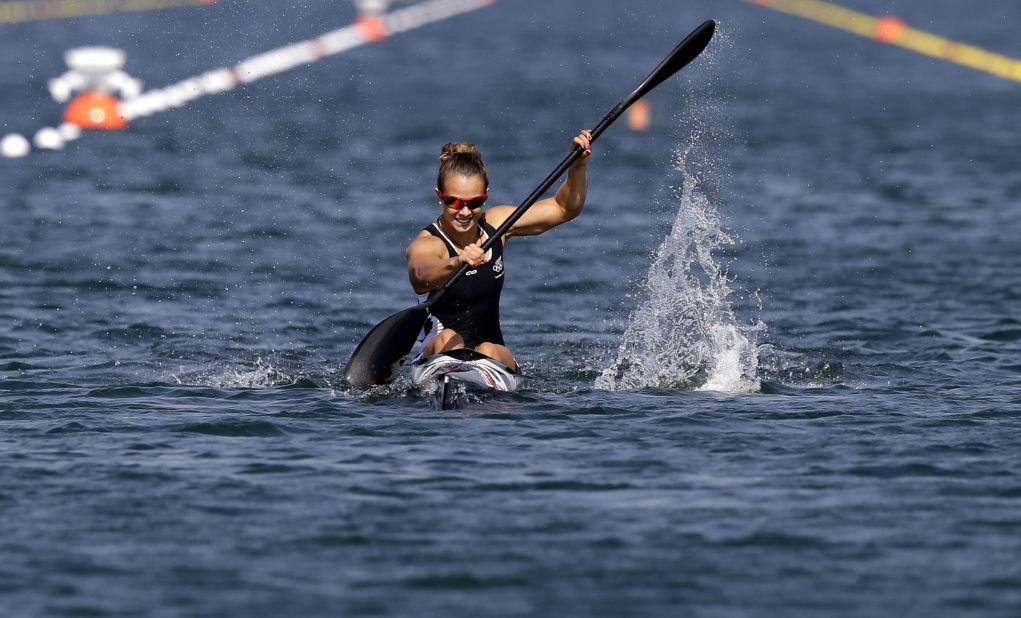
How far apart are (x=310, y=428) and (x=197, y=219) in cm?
1008

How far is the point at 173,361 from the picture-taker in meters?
12.0

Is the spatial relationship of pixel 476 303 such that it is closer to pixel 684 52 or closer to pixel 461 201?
pixel 461 201

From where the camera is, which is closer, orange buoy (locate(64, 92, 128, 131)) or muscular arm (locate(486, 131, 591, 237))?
muscular arm (locate(486, 131, 591, 237))

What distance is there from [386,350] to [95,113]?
16688 millimetres

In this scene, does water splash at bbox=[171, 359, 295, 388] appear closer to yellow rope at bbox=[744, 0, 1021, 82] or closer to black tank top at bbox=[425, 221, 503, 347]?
black tank top at bbox=[425, 221, 503, 347]

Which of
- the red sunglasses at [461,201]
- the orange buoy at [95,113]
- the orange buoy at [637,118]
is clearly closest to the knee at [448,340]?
the red sunglasses at [461,201]

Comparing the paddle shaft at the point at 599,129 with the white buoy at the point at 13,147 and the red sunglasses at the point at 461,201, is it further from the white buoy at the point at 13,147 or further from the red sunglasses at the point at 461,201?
the white buoy at the point at 13,147

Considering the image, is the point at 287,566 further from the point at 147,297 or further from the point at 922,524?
the point at 147,297

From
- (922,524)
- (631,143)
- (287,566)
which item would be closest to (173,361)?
(287,566)

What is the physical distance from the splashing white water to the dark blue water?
0.12 feet

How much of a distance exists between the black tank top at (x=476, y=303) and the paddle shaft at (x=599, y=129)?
10 centimetres

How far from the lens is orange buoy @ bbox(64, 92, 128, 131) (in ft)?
84.5

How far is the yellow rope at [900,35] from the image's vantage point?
44125 mm

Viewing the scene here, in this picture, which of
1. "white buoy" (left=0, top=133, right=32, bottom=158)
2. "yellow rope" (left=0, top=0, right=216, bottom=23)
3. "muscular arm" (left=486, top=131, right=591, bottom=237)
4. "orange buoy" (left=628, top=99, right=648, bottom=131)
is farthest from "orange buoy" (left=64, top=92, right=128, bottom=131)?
"yellow rope" (left=0, top=0, right=216, bottom=23)
